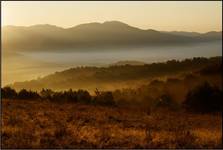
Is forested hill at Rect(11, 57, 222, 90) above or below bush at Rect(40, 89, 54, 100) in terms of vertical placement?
above

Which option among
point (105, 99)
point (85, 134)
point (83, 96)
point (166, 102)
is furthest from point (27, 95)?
point (85, 134)

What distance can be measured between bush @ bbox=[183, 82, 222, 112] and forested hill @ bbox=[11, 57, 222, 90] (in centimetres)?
201

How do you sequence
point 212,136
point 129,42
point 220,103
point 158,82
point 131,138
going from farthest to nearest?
point 158,82
point 220,103
point 129,42
point 212,136
point 131,138

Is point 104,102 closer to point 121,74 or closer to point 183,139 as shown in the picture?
point 121,74

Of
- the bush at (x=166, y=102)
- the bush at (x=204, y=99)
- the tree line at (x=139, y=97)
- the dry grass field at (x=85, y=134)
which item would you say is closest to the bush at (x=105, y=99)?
the tree line at (x=139, y=97)

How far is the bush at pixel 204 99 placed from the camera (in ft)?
88.3

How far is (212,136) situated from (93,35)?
1028 cm

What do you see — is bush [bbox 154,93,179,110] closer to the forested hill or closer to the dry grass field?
the forested hill

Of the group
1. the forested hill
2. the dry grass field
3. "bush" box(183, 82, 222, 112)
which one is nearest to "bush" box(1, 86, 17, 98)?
the forested hill

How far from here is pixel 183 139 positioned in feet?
49.8

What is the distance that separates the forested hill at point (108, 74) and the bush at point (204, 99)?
2008mm

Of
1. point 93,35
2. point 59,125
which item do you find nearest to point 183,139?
point 59,125

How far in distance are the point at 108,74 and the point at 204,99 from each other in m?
6.00

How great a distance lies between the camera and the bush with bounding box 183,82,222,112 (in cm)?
2692
